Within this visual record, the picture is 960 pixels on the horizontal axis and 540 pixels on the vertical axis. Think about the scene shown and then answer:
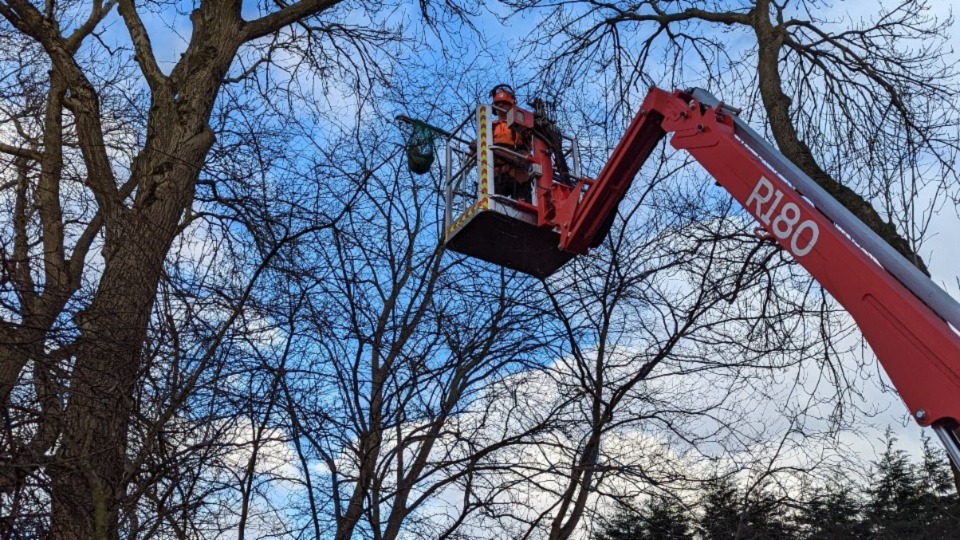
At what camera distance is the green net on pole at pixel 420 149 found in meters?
7.29

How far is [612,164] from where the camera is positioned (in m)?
6.71

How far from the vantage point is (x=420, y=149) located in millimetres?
7340

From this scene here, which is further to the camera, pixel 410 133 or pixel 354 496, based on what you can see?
pixel 410 133

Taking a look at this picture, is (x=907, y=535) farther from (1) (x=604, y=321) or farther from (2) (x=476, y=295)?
(2) (x=476, y=295)

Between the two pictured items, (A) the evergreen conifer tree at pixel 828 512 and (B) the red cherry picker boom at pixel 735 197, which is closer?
(B) the red cherry picker boom at pixel 735 197

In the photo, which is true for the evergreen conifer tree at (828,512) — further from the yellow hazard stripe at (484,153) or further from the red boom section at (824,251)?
the yellow hazard stripe at (484,153)

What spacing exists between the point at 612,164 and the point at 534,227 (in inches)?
44.8

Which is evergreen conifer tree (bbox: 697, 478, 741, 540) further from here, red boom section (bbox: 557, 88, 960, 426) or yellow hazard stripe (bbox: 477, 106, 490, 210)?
yellow hazard stripe (bbox: 477, 106, 490, 210)

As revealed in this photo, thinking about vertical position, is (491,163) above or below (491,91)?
below

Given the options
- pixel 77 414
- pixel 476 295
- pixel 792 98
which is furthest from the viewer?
pixel 792 98

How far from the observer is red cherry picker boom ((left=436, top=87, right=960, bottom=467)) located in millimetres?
3754

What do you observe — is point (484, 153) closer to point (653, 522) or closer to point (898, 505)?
point (653, 522)

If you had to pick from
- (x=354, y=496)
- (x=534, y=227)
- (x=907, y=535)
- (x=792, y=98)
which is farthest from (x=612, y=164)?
(x=907, y=535)

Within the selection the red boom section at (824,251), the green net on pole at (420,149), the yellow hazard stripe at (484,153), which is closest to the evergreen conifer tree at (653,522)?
the red boom section at (824,251)
